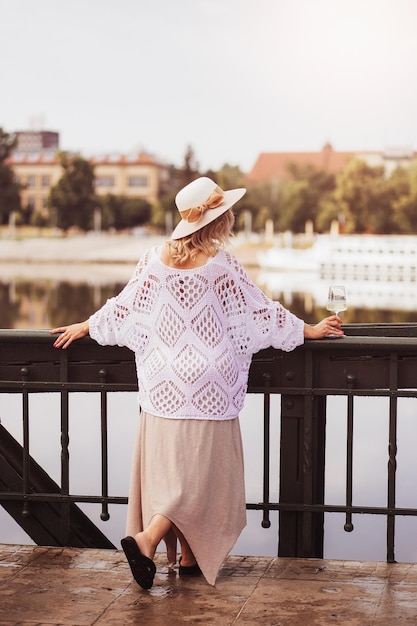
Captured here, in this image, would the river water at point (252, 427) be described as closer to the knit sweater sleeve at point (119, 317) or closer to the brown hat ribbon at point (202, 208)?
the knit sweater sleeve at point (119, 317)

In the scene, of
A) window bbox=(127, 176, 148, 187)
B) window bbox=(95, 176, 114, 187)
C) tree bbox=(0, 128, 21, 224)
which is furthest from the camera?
window bbox=(95, 176, 114, 187)

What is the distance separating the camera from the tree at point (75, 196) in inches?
2368

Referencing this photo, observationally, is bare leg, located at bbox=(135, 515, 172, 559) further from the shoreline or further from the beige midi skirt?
the shoreline

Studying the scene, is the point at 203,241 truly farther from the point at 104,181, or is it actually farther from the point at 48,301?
the point at 104,181

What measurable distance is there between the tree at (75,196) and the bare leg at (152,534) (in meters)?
58.0

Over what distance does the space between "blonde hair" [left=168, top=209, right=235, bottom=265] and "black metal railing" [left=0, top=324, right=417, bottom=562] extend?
16.4 inches

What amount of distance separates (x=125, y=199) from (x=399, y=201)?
1608 centimetres

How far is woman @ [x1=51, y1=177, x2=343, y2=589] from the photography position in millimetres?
2406

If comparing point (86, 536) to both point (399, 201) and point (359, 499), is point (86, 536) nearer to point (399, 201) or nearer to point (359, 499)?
point (359, 499)

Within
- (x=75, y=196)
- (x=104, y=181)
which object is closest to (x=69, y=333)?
(x=75, y=196)

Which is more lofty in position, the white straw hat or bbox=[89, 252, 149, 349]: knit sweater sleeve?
the white straw hat

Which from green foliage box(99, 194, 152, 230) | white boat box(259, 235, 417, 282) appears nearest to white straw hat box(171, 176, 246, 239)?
white boat box(259, 235, 417, 282)

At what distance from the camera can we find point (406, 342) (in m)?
2.61

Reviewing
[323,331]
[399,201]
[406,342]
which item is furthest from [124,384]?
[399,201]
